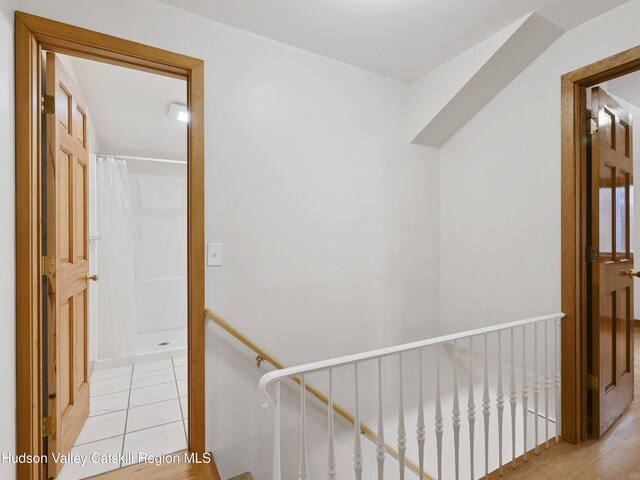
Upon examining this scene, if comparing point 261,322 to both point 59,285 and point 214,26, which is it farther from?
point 214,26

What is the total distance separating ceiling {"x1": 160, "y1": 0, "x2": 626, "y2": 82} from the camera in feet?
5.47

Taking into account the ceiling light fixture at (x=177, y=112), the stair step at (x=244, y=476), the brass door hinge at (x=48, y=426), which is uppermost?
the ceiling light fixture at (x=177, y=112)

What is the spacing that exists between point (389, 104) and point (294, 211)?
111 cm

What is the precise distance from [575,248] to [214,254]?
1.99m

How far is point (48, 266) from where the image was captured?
1.54m

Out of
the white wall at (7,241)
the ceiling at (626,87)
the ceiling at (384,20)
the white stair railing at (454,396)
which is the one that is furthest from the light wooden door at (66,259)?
the ceiling at (626,87)

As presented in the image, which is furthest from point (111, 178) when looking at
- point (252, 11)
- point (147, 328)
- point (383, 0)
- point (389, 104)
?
point (383, 0)

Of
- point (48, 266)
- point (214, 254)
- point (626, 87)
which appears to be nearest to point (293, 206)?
point (214, 254)

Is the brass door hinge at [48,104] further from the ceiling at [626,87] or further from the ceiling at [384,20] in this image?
the ceiling at [626,87]

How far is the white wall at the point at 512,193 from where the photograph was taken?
192 cm

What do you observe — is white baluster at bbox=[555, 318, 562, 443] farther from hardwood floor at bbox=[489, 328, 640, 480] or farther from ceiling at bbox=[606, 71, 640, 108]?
ceiling at bbox=[606, 71, 640, 108]

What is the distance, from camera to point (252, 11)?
1706 millimetres

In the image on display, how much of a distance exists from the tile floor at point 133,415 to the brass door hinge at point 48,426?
29 centimetres

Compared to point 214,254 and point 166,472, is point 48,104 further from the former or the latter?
point 166,472
